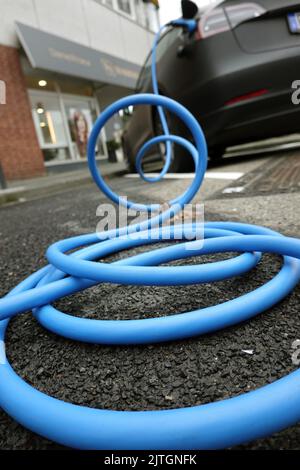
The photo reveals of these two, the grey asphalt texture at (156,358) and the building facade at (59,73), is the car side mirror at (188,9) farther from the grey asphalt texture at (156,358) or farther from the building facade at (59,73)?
the building facade at (59,73)

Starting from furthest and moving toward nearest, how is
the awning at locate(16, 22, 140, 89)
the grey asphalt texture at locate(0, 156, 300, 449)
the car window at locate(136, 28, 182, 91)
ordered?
the awning at locate(16, 22, 140, 89) → the car window at locate(136, 28, 182, 91) → the grey asphalt texture at locate(0, 156, 300, 449)

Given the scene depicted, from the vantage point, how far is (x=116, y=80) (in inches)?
411

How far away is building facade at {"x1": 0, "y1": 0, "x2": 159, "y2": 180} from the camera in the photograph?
7633 millimetres

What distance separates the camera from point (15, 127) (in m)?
7.91

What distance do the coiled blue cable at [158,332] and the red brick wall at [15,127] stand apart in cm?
722

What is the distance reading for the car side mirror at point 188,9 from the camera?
2.87 meters

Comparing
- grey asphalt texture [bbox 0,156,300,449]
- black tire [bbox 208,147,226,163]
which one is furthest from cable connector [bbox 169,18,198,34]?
grey asphalt texture [bbox 0,156,300,449]

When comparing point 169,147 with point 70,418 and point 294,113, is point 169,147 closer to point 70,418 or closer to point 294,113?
point 294,113

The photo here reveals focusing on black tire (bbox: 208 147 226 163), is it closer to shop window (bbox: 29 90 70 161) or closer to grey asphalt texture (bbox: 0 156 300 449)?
grey asphalt texture (bbox: 0 156 300 449)

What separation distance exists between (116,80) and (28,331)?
36.0ft

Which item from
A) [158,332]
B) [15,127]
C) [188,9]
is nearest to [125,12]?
[15,127]

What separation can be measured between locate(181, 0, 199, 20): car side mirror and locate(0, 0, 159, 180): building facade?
5.48m

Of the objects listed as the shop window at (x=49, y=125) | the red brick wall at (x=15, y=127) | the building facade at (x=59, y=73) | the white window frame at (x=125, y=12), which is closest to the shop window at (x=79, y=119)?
the building facade at (x=59, y=73)

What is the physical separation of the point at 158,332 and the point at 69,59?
31.1 ft
